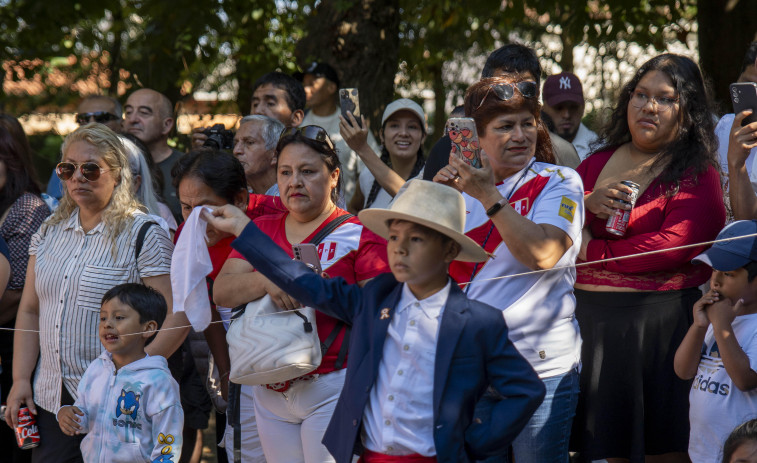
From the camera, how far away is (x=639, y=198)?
3.86m

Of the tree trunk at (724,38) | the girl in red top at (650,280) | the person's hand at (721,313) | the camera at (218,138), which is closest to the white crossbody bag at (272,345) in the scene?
the girl in red top at (650,280)

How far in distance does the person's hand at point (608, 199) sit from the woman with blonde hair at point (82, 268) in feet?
6.51

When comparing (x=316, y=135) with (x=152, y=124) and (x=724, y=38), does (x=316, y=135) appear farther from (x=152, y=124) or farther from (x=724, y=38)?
(x=724, y=38)

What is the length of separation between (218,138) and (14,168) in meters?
1.23

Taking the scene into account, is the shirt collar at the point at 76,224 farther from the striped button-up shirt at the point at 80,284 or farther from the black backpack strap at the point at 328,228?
the black backpack strap at the point at 328,228

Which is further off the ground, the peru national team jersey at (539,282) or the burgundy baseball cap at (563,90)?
the burgundy baseball cap at (563,90)

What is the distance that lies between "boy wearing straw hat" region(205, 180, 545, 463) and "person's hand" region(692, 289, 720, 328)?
111 cm

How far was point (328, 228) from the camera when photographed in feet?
12.6

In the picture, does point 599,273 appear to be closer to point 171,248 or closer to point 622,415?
point 622,415

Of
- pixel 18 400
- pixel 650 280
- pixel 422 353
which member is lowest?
pixel 18 400

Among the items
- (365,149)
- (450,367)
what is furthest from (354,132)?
(450,367)

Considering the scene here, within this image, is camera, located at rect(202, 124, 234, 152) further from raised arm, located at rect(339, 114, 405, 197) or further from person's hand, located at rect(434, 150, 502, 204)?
person's hand, located at rect(434, 150, 502, 204)

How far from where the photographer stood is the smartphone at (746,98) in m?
3.78

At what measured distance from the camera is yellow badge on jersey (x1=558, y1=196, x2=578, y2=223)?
326cm
